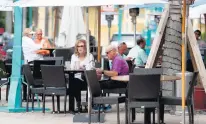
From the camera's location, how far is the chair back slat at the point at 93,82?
13969 millimetres

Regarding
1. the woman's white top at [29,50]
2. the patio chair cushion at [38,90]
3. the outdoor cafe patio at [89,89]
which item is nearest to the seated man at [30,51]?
the woman's white top at [29,50]

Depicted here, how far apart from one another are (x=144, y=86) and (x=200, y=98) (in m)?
3.61

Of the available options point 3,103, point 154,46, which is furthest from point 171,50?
point 3,103

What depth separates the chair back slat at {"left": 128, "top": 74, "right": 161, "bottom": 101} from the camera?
43.4 feet

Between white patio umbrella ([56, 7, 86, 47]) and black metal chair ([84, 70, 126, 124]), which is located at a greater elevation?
white patio umbrella ([56, 7, 86, 47])

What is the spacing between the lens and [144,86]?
1324cm

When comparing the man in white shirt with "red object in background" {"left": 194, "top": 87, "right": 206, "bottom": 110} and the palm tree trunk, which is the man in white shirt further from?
"red object in background" {"left": 194, "top": 87, "right": 206, "bottom": 110}

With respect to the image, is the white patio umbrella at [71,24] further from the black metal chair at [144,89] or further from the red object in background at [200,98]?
the black metal chair at [144,89]

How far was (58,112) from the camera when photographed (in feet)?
54.3

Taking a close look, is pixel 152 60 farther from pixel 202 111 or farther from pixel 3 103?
pixel 3 103

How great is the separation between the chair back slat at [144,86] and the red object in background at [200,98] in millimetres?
3414

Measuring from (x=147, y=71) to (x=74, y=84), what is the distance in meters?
2.16

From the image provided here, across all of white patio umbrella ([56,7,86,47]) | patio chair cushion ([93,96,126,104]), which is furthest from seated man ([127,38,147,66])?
patio chair cushion ([93,96,126,104])

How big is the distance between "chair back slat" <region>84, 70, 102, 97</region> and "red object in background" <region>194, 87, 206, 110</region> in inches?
118
